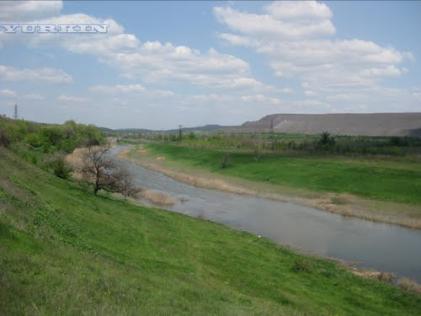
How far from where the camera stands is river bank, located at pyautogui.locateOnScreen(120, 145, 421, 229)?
164 feet

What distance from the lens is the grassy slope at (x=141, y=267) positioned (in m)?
13.4

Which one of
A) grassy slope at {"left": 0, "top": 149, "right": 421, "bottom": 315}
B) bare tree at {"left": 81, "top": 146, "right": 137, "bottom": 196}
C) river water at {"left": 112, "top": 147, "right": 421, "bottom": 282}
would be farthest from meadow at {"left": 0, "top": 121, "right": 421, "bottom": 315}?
river water at {"left": 112, "top": 147, "right": 421, "bottom": 282}

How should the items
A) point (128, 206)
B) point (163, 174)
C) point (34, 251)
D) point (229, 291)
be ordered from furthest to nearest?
point (163, 174), point (128, 206), point (229, 291), point (34, 251)

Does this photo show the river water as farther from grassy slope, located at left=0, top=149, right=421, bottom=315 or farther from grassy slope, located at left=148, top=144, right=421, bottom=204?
grassy slope, located at left=148, top=144, right=421, bottom=204

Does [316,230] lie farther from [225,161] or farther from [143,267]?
[225,161]

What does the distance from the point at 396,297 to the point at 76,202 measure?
19.4m

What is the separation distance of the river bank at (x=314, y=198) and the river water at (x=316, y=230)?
1.75 meters

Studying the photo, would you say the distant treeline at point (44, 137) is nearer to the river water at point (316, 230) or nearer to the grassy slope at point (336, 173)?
the grassy slope at point (336, 173)

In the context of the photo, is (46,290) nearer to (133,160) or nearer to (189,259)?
(189,259)

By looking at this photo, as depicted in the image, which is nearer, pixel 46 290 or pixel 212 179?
pixel 46 290

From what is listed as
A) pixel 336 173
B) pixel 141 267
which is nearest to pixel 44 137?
pixel 336 173

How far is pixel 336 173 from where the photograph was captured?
69.5 metres

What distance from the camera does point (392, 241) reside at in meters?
40.5

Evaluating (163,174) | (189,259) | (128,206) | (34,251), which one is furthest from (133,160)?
(34,251)
